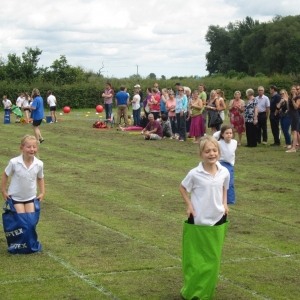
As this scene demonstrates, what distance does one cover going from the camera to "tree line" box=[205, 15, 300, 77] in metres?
94.5

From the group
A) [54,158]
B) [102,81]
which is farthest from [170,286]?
[102,81]

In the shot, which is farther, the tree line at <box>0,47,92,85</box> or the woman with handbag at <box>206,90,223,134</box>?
the tree line at <box>0,47,92,85</box>

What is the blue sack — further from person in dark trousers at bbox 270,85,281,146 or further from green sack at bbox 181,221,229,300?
person in dark trousers at bbox 270,85,281,146

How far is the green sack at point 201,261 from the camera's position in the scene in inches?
251

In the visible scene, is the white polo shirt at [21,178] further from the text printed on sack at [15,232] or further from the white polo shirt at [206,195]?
the white polo shirt at [206,195]

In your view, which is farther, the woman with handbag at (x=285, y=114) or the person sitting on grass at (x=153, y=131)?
the person sitting on grass at (x=153, y=131)

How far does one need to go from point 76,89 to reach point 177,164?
123 feet

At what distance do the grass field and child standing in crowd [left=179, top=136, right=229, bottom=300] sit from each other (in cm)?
37

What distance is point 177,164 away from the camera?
17297mm

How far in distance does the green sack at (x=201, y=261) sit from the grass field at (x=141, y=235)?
0.32 meters

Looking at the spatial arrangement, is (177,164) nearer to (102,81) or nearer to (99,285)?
(99,285)

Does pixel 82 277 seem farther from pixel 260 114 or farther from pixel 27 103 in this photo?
pixel 27 103

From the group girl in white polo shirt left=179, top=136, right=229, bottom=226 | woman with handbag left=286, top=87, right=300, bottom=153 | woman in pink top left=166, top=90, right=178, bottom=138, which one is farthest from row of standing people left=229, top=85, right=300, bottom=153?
girl in white polo shirt left=179, top=136, right=229, bottom=226

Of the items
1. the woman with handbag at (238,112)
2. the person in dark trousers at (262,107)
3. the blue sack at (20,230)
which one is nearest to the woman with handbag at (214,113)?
the woman with handbag at (238,112)
